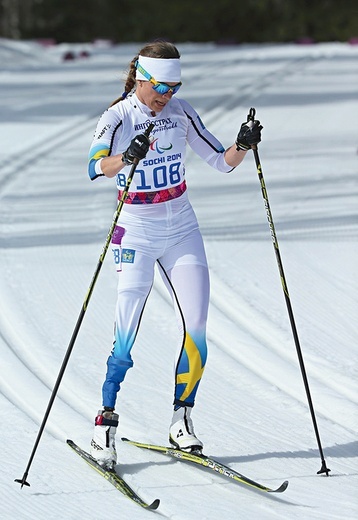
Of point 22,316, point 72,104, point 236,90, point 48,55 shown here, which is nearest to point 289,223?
point 22,316

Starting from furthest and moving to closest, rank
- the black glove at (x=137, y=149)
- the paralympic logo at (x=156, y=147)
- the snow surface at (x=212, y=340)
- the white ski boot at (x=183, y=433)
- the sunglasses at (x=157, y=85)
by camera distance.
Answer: the white ski boot at (x=183, y=433)
the paralympic logo at (x=156, y=147)
the sunglasses at (x=157, y=85)
the snow surface at (x=212, y=340)
the black glove at (x=137, y=149)

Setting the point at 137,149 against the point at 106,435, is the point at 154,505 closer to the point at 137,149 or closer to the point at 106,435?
the point at 106,435

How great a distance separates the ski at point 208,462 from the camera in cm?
552

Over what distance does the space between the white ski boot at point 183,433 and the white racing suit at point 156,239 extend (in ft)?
0.19

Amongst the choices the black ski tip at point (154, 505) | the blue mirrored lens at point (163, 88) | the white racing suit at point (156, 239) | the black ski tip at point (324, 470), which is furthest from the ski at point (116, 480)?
the blue mirrored lens at point (163, 88)

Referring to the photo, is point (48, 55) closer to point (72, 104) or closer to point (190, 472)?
point (72, 104)

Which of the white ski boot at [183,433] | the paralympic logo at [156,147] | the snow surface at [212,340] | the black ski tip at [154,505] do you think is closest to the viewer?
the black ski tip at [154,505]

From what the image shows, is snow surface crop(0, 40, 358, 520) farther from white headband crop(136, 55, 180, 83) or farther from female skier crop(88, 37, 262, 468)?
white headband crop(136, 55, 180, 83)

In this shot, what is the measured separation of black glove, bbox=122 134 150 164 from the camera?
17.9 ft

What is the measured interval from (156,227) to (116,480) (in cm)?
124

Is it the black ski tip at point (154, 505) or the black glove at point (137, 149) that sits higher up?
the black glove at point (137, 149)

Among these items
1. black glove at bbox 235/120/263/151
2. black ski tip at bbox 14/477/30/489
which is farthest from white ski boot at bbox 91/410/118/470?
black glove at bbox 235/120/263/151

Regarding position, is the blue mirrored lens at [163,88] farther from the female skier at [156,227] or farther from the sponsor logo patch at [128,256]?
the sponsor logo patch at [128,256]

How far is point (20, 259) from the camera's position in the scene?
10.2 metres
